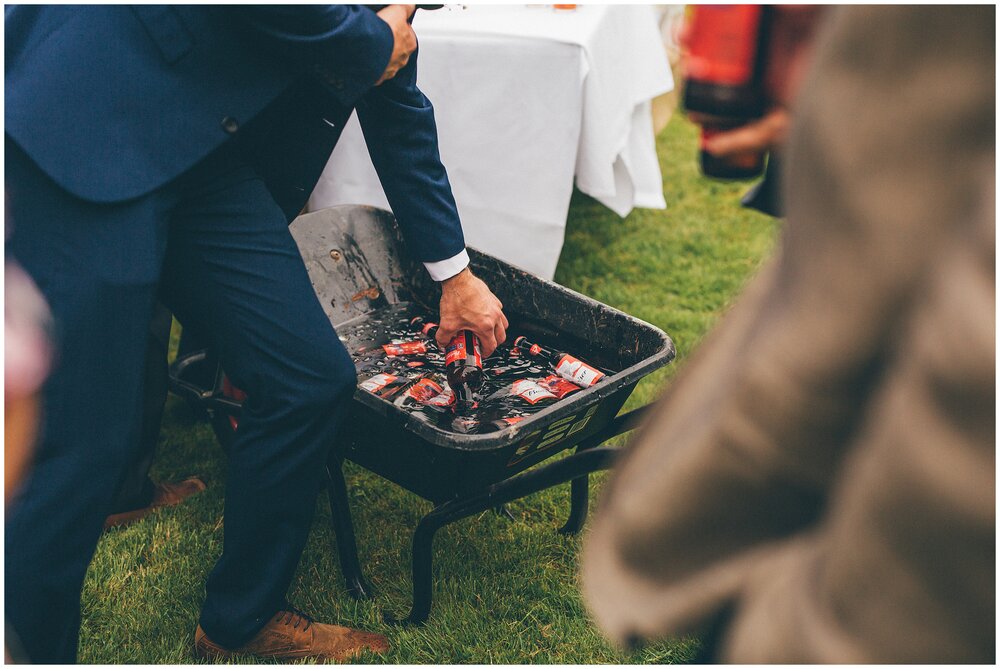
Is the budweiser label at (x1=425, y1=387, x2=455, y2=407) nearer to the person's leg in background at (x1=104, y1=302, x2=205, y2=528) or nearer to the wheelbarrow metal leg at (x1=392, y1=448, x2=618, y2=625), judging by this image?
the wheelbarrow metal leg at (x1=392, y1=448, x2=618, y2=625)

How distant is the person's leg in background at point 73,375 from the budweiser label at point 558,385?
0.88m

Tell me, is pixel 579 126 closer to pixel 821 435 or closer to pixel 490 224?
pixel 490 224

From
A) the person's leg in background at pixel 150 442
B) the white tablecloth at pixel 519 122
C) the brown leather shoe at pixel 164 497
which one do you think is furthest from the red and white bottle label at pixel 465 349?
the white tablecloth at pixel 519 122

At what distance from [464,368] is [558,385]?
0.22 metres

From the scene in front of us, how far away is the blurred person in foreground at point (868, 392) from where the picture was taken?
472 millimetres

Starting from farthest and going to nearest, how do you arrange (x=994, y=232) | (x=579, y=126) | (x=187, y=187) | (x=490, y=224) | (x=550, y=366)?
(x=490, y=224), (x=579, y=126), (x=550, y=366), (x=187, y=187), (x=994, y=232)

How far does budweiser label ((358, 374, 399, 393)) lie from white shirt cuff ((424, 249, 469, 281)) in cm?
29

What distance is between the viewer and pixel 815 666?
1.76ft

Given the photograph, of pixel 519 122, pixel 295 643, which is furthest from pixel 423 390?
pixel 519 122

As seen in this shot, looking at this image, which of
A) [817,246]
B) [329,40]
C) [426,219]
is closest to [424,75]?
[426,219]

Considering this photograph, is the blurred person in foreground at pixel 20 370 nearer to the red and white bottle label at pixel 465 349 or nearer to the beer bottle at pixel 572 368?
the red and white bottle label at pixel 465 349

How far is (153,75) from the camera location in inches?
50.9

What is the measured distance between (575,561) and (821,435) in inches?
61.6

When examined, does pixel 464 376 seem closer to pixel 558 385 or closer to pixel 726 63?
pixel 558 385
